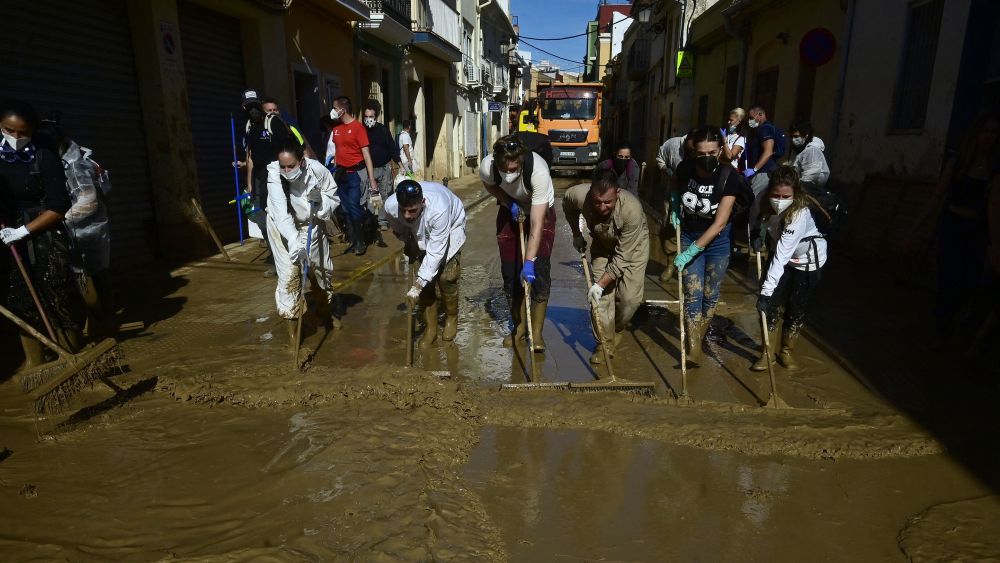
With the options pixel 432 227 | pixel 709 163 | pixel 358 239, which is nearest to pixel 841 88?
pixel 709 163

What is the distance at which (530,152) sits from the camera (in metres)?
4.26

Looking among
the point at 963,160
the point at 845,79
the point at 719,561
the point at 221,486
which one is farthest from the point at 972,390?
the point at 845,79

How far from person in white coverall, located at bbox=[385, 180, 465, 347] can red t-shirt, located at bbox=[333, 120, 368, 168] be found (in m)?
3.49

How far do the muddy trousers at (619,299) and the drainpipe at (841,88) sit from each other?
676cm

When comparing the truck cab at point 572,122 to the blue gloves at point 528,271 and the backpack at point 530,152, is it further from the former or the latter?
the blue gloves at point 528,271

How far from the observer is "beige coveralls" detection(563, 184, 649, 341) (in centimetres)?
411

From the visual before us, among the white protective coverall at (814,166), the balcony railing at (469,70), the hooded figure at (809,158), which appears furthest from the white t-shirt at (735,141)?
the balcony railing at (469,70)

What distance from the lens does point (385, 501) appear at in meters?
2.63

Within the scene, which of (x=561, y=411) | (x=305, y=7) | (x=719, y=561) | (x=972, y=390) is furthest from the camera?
(x=305, y=7)

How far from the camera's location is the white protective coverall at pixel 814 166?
6519mm

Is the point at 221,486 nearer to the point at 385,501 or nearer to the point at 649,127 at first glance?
the point at 385,501

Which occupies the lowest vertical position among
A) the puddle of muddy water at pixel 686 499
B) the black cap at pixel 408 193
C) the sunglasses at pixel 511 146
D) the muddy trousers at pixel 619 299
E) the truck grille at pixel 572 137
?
the puddle of muddy water at pixel 686 499

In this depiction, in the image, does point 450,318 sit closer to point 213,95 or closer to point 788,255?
point 788,255

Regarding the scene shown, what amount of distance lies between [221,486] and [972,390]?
4528 mm
